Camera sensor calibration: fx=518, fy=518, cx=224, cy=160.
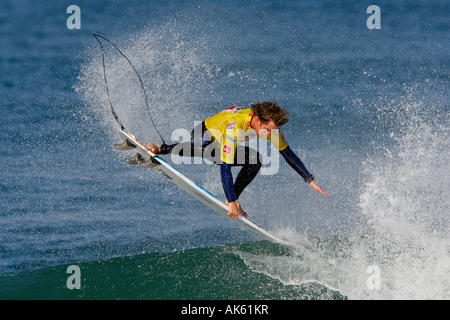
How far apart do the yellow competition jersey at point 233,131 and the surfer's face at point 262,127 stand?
0.06 meters

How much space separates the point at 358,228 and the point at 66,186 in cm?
469

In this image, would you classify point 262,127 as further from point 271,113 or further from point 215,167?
point 215,167

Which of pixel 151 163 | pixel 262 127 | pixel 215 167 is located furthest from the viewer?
pixel 215 167

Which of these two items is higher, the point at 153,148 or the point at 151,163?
the point at 153,148

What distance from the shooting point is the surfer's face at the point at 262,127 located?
5000 millimetres

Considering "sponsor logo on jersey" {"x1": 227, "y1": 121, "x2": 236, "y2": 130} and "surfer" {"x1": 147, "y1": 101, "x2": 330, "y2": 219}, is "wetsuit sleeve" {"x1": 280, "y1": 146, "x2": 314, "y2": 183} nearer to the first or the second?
"surfer" {"x1": 147, "y1": 101, "x2": 330, "y2": 219}

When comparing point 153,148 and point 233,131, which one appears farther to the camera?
point 153,148

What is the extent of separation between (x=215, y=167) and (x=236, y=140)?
3.93 metres

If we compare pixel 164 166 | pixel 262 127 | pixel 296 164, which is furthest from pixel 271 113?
pixel 164 166

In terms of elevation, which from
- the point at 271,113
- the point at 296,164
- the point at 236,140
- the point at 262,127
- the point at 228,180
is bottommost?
the point at 228,180

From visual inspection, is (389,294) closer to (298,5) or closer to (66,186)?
(66,186)

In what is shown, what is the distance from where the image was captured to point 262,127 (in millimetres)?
5070

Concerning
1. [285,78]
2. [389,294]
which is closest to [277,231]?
[389,294]

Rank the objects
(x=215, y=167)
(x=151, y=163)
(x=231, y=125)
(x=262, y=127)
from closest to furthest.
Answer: (x=262, y=127), (x=231, y=125), (x=151, y=163), (x=215, y=167)
